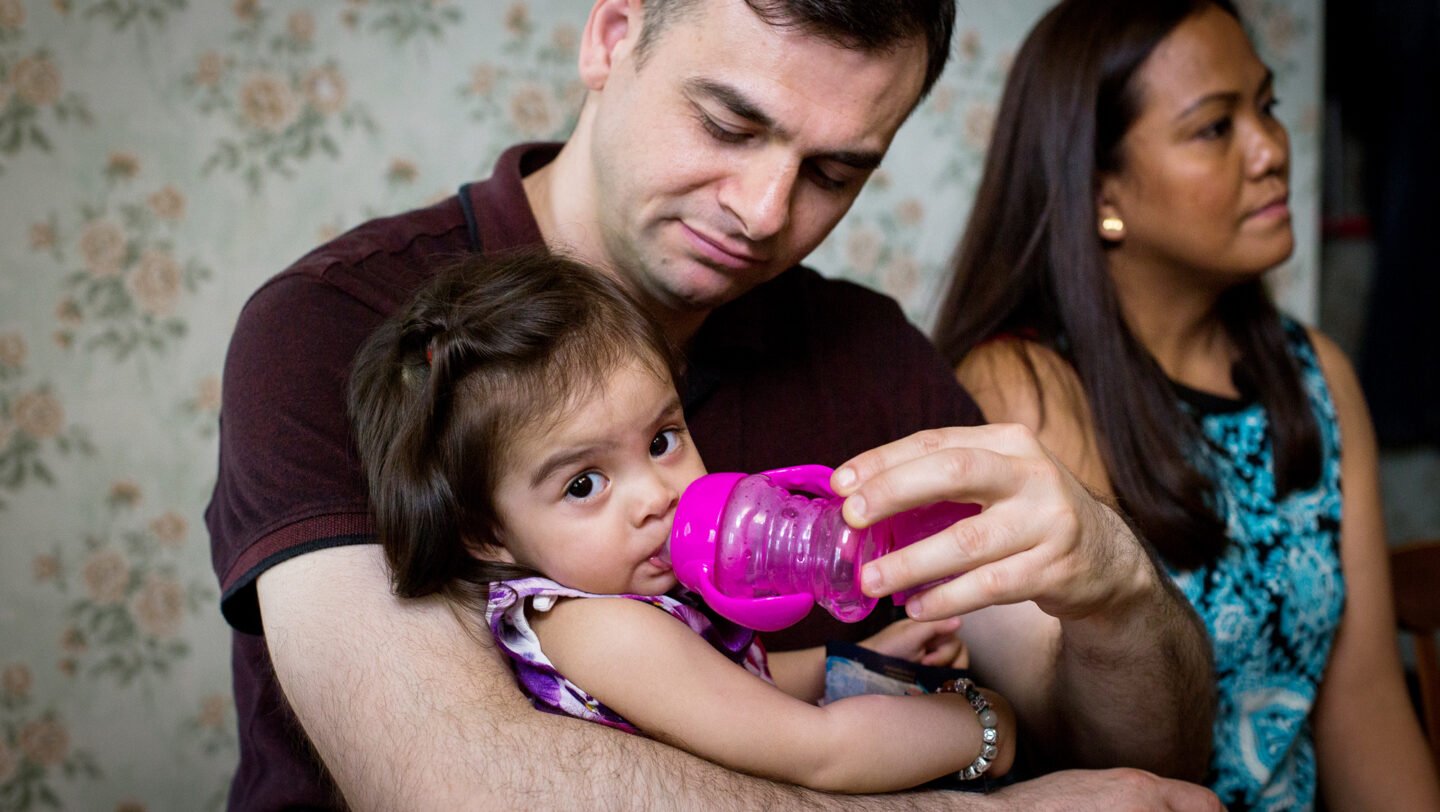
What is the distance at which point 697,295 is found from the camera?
1312 millimetres

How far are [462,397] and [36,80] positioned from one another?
185 cm

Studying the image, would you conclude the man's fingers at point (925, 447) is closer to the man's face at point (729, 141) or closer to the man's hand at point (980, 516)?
the man's hand at point (980, 516)

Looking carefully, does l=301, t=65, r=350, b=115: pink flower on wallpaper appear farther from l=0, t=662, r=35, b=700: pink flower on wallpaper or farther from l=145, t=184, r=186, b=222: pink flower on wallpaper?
l=0, t=662, r=35, b=700: pink flower on wallpaper

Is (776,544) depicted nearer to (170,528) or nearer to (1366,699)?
(1366,699)

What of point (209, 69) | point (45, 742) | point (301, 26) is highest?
point (301, 26)

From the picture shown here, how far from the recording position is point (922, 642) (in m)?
1.34

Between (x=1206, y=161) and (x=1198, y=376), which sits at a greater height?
(x=1206, y=161)

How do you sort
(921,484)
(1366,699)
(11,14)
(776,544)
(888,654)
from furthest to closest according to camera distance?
(11,14) < (1366,699) < (888,654) < (776,544) < (921,484)

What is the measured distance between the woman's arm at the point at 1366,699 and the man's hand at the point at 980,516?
1.18m

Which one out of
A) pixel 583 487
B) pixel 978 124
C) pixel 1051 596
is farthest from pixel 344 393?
pixel 978 124

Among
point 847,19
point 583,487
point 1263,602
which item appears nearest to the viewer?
point 583,487

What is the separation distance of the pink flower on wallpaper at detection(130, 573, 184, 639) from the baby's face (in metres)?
1.72

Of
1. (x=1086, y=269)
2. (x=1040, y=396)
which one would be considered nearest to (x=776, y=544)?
(x=1040, y=396)

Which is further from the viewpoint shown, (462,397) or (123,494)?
(123,494)
